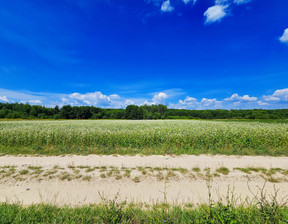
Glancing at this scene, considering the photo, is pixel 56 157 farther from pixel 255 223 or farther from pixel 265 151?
pixel 265 151

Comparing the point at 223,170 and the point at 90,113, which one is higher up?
the point at 90,113

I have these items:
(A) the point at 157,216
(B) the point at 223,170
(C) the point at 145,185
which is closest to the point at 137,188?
(C) the point at 145,185

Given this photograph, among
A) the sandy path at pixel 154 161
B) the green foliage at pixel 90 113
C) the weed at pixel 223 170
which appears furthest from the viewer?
the green foliage at pixel 90 113

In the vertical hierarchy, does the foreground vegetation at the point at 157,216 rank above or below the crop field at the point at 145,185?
above

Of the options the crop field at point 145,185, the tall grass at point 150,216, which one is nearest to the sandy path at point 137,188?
the crop field at point 145,185

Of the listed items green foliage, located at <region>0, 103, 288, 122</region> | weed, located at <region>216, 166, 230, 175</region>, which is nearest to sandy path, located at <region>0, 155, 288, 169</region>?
weed, located at <region>216, 166, 230, 175</region>

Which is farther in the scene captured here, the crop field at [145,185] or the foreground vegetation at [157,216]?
the crop field at [145,185]

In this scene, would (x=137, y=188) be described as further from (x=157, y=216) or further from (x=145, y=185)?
(x=157, y=216)

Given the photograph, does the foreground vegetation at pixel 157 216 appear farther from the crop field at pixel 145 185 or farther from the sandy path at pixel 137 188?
the sandy path at pixel 137 188

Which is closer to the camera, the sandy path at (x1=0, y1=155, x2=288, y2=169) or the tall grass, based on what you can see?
the tall grass

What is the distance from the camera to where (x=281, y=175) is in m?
6.61

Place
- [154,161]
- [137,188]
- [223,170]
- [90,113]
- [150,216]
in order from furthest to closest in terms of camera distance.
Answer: [90,113]
[154,161]
[223,170]
[137,188]
[150,216]

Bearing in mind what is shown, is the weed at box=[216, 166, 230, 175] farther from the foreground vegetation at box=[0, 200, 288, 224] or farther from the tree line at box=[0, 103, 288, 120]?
the tree line at box=[0, 103, 288, 120]

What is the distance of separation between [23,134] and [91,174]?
12.5m
